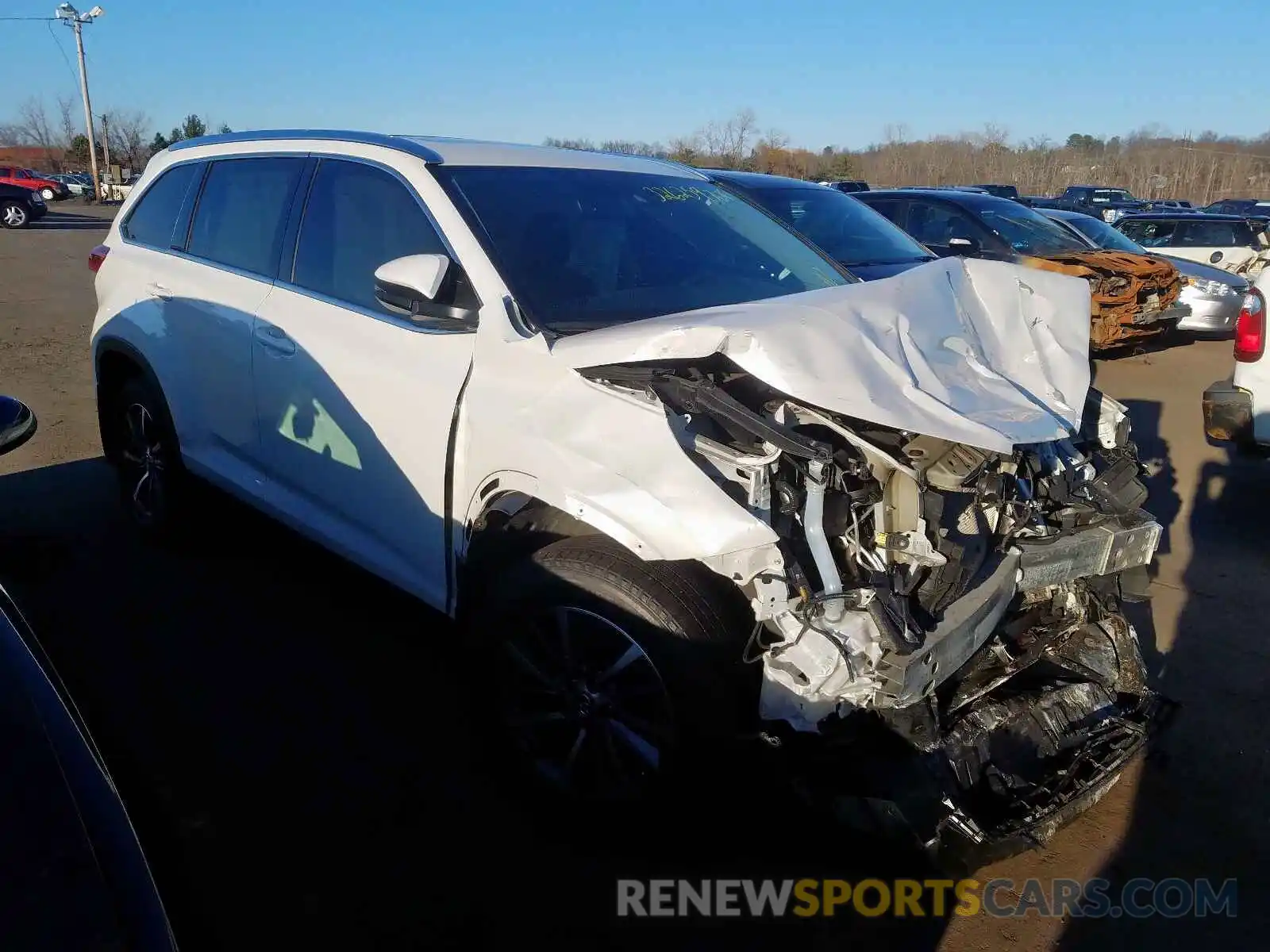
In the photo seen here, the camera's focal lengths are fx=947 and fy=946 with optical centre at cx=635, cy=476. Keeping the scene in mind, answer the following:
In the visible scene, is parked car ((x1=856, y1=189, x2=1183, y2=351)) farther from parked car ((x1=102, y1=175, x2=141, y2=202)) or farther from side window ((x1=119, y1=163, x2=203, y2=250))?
parked car ((x1=102, y1=175, x2=141, y2=202))

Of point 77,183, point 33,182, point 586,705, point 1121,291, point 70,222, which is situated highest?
point 77,183

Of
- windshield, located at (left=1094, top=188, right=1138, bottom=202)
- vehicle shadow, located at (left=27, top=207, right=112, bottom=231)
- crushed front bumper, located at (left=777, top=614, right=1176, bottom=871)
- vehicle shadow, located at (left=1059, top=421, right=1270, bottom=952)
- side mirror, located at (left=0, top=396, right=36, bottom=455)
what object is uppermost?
windshield, located at (left=1094, top=188, right=1138, bottom=202)

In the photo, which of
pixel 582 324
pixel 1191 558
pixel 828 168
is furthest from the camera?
pixel 828 168

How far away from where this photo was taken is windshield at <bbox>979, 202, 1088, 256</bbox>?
10.0m

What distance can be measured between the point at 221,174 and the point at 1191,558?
532 cm

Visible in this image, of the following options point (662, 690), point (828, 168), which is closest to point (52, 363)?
point (662, 690)

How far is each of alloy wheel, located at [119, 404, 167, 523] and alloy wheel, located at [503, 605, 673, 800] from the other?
2722 mm

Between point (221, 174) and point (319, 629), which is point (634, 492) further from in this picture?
point (221, 174)

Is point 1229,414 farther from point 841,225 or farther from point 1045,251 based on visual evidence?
point 1045,251

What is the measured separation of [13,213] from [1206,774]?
34569 mm

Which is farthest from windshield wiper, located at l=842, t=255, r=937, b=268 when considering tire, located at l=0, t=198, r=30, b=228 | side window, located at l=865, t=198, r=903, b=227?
tire, located at l=0, t=198, r=30, b=228

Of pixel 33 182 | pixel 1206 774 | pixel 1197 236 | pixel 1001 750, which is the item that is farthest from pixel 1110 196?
pixel 33 182

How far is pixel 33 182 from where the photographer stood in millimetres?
38000

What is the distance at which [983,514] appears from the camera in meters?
2.90
